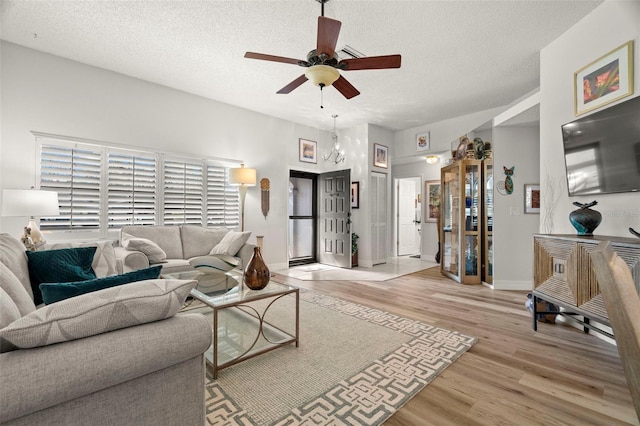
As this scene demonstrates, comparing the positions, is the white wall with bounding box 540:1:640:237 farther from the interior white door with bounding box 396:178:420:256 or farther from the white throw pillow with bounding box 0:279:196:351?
the interior white door with bounding box 396:178:420:256

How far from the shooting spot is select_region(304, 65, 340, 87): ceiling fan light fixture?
2410 mm

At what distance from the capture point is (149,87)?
13.8 feet

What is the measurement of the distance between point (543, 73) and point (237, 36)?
135 inches

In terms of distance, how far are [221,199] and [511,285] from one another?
4.75 meters

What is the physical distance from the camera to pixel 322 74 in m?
2.43

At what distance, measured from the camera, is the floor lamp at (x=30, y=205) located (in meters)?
2.76

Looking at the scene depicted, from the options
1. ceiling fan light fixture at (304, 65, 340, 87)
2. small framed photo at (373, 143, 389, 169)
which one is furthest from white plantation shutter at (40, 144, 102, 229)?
small framed photo at (373, 143, 389, 169)

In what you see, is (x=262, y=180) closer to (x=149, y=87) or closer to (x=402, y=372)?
(x=149, y=87)

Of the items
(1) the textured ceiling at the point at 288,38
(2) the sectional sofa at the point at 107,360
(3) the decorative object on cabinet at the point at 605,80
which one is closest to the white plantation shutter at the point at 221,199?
(1) the textured ceiling at the point at 288,38

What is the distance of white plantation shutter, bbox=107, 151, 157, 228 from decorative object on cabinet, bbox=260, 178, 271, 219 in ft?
5.80

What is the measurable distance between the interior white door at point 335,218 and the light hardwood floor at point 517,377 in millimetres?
2693

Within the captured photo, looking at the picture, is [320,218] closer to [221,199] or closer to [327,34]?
[221,199]

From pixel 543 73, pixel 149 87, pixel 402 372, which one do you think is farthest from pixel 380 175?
pixel 402 372

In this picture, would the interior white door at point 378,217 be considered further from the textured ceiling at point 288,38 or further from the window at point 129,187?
the window at point 129,187
